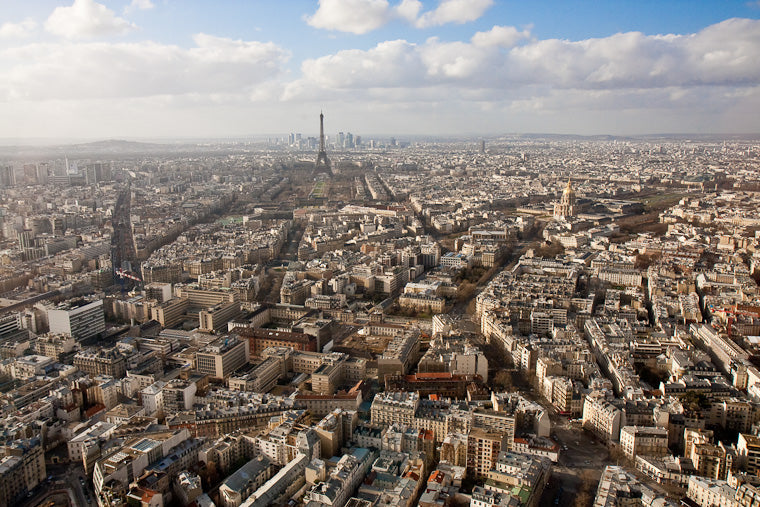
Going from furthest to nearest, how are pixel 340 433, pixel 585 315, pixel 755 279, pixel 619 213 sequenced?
1. pixel 619 213
2. pixel 755 279
3. pixel 585 315
4. pixel 340 433

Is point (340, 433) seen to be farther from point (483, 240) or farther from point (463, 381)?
point (483, 240)

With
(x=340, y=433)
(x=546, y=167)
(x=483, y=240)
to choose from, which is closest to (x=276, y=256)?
(x=483, y=240)

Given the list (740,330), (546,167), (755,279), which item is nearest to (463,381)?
(740,330)

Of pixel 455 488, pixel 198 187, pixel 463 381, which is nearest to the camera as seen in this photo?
Result: pixel 455 488

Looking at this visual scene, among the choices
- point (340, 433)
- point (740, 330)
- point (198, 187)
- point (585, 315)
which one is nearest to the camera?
point (340, 433)

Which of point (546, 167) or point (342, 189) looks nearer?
point (342, 189)

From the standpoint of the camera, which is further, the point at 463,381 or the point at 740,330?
the point at 740,330

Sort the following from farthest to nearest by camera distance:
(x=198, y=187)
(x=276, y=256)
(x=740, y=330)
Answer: (x=198, y=187) < (x=276, y=256) < (x=740, y=330)

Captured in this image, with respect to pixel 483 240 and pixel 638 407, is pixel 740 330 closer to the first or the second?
pixel 638 407
